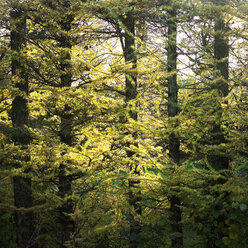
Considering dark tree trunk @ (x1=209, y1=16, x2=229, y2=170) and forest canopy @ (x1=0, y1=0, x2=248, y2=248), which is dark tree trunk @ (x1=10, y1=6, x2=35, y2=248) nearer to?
forest canopy @ (x1=0, y1=0, x2=248, y2=248)

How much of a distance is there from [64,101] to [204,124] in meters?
3.68

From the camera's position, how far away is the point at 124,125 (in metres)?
6.48

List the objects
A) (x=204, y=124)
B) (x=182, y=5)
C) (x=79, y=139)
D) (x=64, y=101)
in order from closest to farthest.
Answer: (x=182, y=5) < (x=204, y=124) < (x=64, y=101) < (x=79, y=139)

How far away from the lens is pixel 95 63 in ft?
27.2

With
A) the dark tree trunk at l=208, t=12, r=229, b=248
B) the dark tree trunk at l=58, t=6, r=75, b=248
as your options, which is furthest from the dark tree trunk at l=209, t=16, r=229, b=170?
the dark tree trunk at l=58, t=6, r=75, b=248

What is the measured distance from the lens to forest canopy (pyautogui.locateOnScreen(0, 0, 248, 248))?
617cm

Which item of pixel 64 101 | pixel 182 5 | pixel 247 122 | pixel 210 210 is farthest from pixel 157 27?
pixel 210 210

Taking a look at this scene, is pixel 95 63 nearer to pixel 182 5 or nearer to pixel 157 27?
pixel 157 27

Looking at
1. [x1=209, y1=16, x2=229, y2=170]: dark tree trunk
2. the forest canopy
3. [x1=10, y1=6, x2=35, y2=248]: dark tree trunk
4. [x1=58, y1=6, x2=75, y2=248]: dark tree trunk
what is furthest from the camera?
[x1=10, y1=6, x2=35, y2=248]: dark tree trunk

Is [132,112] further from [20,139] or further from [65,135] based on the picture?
[20,139]

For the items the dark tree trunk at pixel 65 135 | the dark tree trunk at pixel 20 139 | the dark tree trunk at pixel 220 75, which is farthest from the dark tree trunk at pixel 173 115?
the dark tree trunk at pixel 20 139

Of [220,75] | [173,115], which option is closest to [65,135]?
[173,115]

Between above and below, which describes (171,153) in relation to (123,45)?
below

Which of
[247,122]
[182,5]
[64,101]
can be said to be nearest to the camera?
[247,122]
